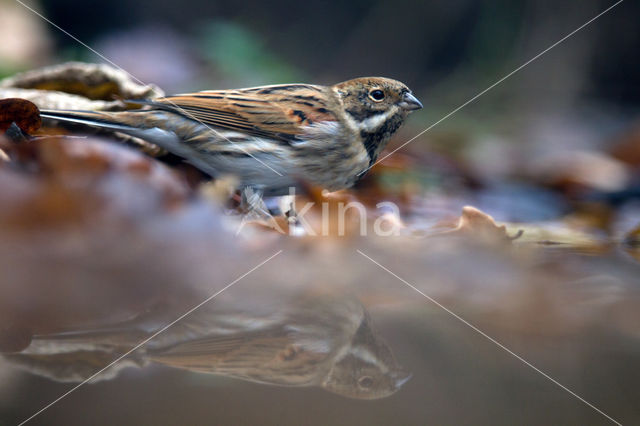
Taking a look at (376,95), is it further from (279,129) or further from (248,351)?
(248,351)

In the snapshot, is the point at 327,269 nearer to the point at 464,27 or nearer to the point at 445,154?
the point at 445,154

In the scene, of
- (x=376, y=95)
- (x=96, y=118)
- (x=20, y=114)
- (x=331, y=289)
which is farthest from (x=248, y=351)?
(x=376, y=95)

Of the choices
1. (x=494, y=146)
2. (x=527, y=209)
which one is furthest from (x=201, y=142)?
(x=494, y=146)

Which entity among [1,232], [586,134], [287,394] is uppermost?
[586,134]

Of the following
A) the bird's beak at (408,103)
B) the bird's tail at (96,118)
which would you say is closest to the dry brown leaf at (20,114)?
the bird's tail at (96,118)

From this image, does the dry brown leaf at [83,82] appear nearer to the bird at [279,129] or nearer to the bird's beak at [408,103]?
the bird at [279,129]

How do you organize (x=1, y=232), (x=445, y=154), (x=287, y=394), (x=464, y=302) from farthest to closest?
1. (x=445, y=154)
2. (x=464, y=302)
3. (x=1, y=232)
4. (x=287, y=394)
